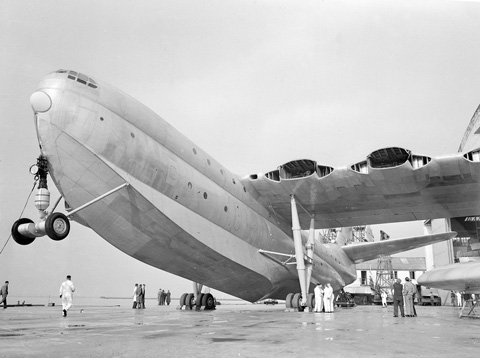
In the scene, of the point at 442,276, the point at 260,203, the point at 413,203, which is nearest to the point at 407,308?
the point at 442,276

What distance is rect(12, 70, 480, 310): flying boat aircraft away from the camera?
1305 cm

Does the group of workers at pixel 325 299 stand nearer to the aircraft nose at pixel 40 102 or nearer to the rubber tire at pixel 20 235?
the rubber tire at pixel 20 235

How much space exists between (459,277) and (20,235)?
47.7 feet

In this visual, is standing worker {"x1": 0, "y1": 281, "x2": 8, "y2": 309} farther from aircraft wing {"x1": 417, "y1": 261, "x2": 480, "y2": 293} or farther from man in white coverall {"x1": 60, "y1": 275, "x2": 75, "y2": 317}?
aircraft wing {"x1": 417, "y1": 261, "x2": 480, "y2": 293}

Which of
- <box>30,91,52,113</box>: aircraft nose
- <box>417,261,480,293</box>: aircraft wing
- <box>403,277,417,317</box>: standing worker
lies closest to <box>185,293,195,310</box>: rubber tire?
<box>403,277,417,317</box>: standing worker

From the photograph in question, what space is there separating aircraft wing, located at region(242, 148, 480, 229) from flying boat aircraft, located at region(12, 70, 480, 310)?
0.17 ft

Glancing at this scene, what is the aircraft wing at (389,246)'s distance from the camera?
76.8 ft

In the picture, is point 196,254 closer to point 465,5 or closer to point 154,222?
point 154,222

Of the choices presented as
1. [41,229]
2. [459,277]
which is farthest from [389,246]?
[41,229]

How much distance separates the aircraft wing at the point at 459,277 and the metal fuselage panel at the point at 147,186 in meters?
7.52

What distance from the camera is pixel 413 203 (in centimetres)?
2159

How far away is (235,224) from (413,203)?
967 cm

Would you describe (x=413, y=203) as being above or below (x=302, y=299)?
above

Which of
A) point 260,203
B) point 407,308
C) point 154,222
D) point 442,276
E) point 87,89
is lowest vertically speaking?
point 407,308
